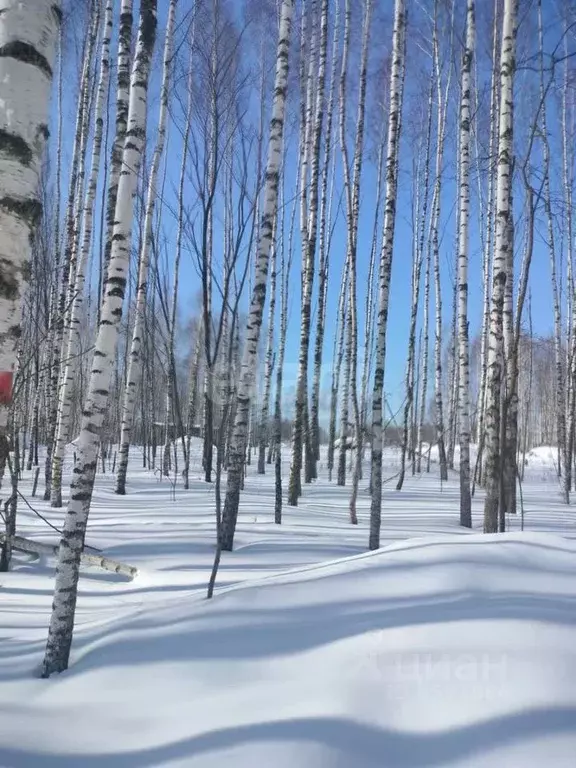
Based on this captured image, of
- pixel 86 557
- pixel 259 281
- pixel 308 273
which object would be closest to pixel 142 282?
pixel 308 273

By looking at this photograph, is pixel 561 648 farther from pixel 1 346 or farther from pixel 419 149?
pixel 419 149

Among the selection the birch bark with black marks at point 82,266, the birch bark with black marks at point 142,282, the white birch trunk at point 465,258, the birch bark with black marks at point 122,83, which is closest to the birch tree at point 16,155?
the birch bark with black marks at point 122,83

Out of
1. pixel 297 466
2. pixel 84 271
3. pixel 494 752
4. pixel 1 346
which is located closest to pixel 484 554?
pixel 494 752

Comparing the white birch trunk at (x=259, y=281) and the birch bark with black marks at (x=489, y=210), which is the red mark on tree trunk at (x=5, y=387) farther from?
the birch bark with black marks at (x=489, y=210)

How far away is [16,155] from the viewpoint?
1.80 meters

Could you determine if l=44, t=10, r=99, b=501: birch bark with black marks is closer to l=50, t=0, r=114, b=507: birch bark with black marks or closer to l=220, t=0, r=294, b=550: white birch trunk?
l=50, t=0, r=114, b=507: birch bark with black marks

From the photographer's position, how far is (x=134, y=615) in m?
3.15

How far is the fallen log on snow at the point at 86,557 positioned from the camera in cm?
470

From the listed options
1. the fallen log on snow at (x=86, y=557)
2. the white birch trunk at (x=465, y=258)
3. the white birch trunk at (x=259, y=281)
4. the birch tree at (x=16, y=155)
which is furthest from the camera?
the white birch trunk at (x=465, y=258)

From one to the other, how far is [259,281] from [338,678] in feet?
13.0

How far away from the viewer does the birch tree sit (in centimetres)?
177

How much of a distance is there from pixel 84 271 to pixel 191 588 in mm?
5913

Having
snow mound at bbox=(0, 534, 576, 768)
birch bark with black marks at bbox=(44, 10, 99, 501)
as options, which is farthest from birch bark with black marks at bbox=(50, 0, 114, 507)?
Result: snow mound at bbox=(0, 534, 576, 768)

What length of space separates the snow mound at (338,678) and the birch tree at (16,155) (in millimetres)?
1252
